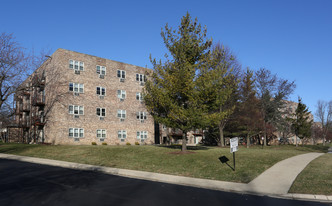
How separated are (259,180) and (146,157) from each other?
Result: 29.4ft

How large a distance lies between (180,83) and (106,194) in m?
11.6

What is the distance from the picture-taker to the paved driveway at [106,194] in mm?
7889

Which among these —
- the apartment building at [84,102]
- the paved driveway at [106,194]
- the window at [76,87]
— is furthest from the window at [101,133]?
the paved driveway at [106,194]

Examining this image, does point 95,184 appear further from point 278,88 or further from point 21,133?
point 278,88

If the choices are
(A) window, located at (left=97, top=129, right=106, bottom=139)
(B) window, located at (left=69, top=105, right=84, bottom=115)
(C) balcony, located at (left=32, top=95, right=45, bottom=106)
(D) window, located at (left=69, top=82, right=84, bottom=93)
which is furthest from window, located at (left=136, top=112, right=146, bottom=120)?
(C) balcony, located at (left=32, top=95, right=45, bottom=106)

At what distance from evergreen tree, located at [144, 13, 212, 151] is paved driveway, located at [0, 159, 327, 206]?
8.52 meters

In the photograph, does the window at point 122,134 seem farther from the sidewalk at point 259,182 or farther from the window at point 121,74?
the sidewalk at point 259,182

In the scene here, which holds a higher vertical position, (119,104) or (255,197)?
(119,104)

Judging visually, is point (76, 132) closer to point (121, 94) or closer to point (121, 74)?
point (121, 94)

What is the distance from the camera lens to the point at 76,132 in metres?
33.7

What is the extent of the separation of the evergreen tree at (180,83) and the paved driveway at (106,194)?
27.9ft

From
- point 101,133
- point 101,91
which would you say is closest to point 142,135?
point 101,133

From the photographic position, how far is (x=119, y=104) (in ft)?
127

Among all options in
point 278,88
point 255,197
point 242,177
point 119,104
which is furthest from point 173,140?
point 255,197
